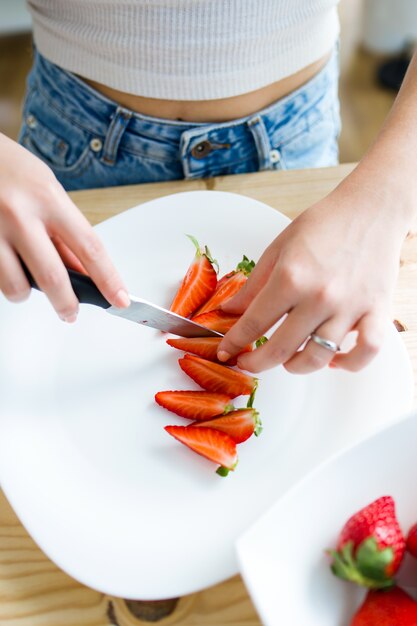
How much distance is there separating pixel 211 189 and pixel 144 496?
486 mm

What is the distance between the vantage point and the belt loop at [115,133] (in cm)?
98

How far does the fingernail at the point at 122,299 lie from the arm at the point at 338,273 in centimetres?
12

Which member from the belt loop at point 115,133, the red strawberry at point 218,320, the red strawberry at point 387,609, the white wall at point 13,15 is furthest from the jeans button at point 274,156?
the white wall at point 13,15

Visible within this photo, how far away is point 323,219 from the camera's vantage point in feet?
2.31

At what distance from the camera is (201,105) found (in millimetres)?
985

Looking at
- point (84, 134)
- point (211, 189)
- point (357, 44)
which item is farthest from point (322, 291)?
point (357, 44)

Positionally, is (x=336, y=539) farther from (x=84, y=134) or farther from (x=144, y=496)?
(x=84, y=134)

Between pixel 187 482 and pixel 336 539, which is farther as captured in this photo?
pixel 187 482

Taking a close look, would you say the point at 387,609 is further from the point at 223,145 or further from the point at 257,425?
the point at 223,145

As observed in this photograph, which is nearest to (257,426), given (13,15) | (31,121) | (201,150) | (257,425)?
(257,425)

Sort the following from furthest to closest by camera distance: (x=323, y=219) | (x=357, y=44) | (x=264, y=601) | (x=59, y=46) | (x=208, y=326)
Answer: (x=357, y=44)
(x=59, y=46)
(x=208, y=326)
(x=323, y=219)
(x=264, y=601)

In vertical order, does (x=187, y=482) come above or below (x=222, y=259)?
below

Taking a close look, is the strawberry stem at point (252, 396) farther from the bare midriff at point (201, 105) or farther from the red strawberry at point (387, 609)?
the bare midriff at point (201, 105)

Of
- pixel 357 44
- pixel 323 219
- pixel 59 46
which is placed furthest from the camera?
pixel 357 44
